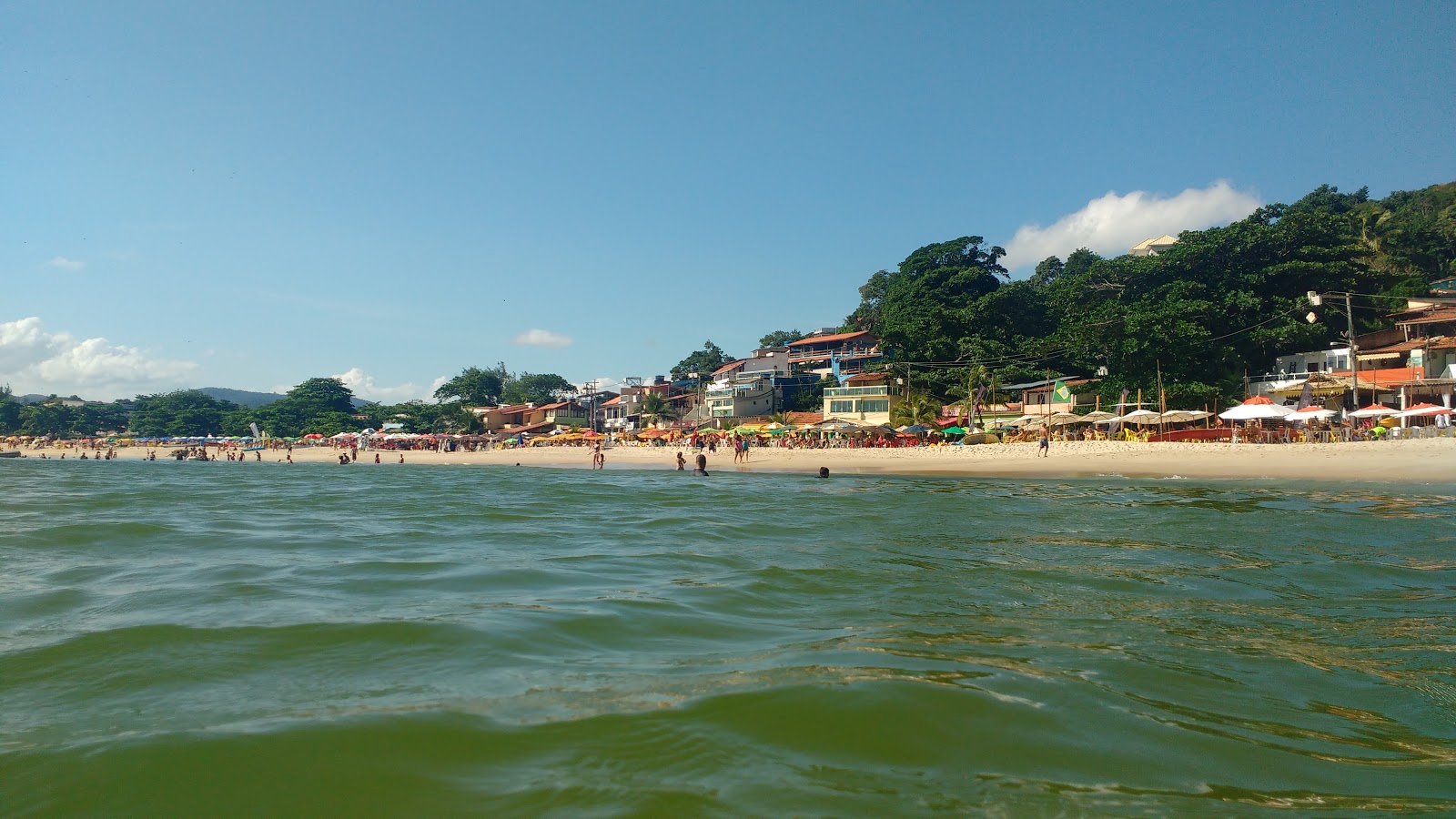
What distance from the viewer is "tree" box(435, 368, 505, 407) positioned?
96.1 metres

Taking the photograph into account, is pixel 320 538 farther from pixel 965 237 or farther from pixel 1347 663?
pixel 965 237

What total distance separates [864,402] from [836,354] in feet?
69.6

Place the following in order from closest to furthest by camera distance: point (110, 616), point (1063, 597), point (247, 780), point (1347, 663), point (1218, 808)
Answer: point (1218, 808) → point (247, 780) → point (1347, 663) → point (110, 616) → point (1063, 597)

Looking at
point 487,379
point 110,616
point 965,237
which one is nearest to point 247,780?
point 110,616

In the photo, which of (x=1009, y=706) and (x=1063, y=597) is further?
(x=1063, y=597)

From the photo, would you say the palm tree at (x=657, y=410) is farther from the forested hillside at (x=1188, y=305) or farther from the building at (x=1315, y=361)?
the building at (x=1315, y=361)

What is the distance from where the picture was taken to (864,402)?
5341cm

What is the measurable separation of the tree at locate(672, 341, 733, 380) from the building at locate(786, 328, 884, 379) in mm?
16470

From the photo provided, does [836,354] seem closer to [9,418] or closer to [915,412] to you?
[915,412]

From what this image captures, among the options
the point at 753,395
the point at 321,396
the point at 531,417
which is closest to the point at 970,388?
A: the point at 753,395

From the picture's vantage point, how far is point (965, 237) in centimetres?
6531

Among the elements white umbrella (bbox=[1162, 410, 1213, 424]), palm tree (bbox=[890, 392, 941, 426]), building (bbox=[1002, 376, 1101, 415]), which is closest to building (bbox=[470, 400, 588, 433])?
palm tree (bbox=[890, 392, 941, 426])

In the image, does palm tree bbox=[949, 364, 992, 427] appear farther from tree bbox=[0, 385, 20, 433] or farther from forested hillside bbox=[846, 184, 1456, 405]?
tree bbox=[0, 385, 20, 433]

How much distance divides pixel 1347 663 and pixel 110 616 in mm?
9478
